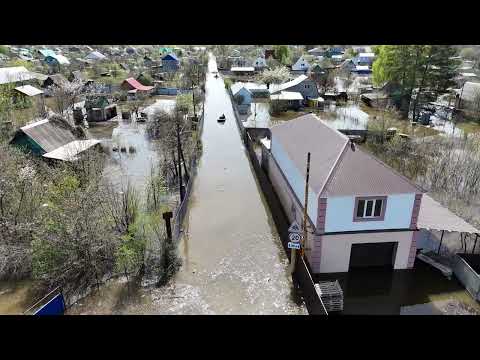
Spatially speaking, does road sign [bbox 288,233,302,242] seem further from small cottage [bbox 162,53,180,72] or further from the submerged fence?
small cottage [bbox 162,53,180,72]

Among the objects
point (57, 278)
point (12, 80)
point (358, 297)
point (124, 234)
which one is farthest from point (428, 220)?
point (12, 80)

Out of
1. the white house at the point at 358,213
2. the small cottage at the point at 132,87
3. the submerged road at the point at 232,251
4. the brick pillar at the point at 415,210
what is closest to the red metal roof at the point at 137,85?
the small cottage at the point at 132,87

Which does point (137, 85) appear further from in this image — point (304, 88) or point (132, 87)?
point (304, 88)

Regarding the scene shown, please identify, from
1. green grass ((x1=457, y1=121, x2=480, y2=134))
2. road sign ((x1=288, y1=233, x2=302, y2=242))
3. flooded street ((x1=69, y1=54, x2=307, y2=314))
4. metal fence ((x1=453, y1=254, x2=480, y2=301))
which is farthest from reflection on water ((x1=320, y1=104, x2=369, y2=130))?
road sign ((x1=288, y1=233, x2=302, y2=242))

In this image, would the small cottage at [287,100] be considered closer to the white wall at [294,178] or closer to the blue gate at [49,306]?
the white wall at [294,178]

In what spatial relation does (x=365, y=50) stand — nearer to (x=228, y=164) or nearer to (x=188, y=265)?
(x=228, y=164)

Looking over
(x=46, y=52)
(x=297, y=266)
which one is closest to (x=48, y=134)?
(x=297, y=266)
